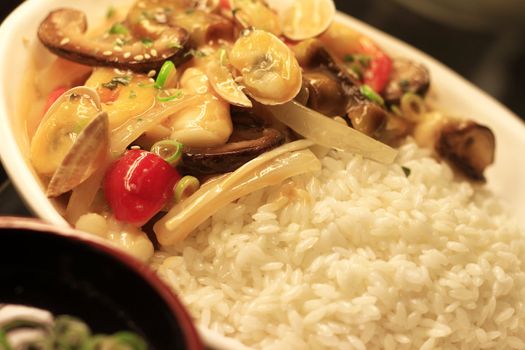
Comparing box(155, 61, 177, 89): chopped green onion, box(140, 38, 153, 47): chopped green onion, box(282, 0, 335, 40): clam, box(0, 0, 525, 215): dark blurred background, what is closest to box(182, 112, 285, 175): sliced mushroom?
box(155, 61, 177, 89): chopped green onion

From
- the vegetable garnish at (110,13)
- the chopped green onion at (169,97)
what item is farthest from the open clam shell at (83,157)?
the vegetable garnish at (110,13)

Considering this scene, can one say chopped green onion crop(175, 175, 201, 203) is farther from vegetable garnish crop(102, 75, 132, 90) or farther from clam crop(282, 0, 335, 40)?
clam crop(282, 0, 335, 40)

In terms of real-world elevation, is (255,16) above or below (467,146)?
above

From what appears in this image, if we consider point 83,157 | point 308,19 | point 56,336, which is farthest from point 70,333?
point 308,19

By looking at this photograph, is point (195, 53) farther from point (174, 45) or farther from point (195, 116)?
point (195, 116)

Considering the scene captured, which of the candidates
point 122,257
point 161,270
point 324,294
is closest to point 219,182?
point 161,270

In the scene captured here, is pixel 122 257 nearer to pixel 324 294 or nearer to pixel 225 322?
pixel 225 322
